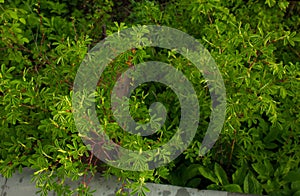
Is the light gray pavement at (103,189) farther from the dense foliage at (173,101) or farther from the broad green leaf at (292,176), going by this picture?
the broad green leaf at (292,176)

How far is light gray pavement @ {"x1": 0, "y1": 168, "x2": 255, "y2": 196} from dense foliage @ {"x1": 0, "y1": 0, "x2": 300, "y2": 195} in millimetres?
60

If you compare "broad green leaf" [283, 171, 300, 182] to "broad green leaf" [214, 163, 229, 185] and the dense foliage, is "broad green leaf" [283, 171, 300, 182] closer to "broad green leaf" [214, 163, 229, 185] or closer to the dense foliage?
the dense foliage

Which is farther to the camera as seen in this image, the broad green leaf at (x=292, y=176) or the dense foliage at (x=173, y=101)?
the broad green leaf at (x=292, y=176)

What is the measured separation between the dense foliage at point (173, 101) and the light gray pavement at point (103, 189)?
0.20 feet

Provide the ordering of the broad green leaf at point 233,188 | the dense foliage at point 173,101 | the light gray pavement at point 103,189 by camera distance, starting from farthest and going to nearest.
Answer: the broad green leaf at point 233,188 → the light gray pavement at point 103,189 → the dense foliage at point 173,101

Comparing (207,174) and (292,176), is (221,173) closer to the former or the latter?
(207,174)

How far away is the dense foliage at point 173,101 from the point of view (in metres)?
1.91

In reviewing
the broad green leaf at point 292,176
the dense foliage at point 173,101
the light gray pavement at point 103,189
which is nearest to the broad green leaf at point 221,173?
the dense foliage at point 173,101

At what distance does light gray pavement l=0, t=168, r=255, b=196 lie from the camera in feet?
7.08

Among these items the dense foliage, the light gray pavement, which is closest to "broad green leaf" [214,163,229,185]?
the dense foliage

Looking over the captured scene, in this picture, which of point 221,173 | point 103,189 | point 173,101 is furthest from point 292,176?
point 103,189

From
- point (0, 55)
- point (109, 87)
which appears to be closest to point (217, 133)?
point (109, 87)

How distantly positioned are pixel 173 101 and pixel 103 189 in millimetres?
642

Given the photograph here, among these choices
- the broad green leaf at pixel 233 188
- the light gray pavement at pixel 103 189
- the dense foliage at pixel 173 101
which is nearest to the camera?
the dense foliage at pixel 173 101
